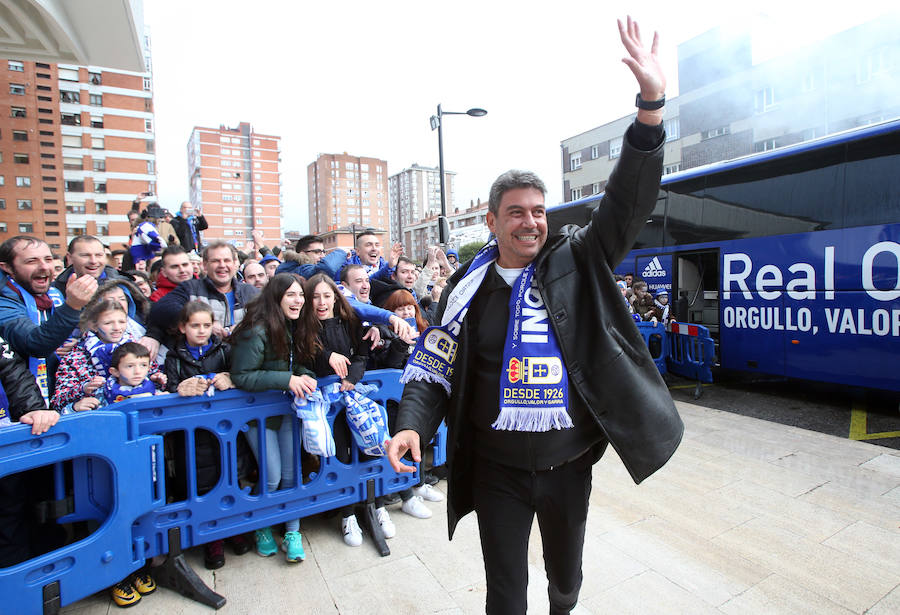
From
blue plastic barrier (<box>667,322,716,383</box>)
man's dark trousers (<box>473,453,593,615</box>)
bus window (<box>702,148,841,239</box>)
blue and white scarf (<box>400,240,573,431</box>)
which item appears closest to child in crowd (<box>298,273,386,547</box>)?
man's dark trousers (<box>473,453,593,615</box>)

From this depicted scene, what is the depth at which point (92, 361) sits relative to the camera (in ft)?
9.62

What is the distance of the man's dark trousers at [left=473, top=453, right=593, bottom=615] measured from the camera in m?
1.73

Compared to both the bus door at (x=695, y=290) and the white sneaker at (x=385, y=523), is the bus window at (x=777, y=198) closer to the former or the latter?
the bus door at (x=695, y=290)

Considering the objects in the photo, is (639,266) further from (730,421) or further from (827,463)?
(827,463)

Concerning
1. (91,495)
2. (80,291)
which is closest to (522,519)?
(91,495)

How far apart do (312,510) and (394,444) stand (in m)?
1.97

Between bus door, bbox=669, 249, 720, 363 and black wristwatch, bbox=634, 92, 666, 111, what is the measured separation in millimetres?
7874

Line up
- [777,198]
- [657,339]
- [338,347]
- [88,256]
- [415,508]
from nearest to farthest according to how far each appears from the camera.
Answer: [338,347] → [415,508] → [88,256] → [777,198] → [657,339]

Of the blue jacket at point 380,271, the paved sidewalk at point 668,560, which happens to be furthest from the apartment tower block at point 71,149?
the paved sidewalk at point 668,560

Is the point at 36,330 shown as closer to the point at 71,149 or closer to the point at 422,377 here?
the point at 422,377

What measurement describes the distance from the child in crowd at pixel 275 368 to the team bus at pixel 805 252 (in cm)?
686

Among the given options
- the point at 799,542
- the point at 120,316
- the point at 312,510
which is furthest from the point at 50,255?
the point at 799,542

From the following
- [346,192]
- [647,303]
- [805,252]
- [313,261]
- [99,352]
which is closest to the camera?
[99,352]

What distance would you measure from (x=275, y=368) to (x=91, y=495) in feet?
3.80
